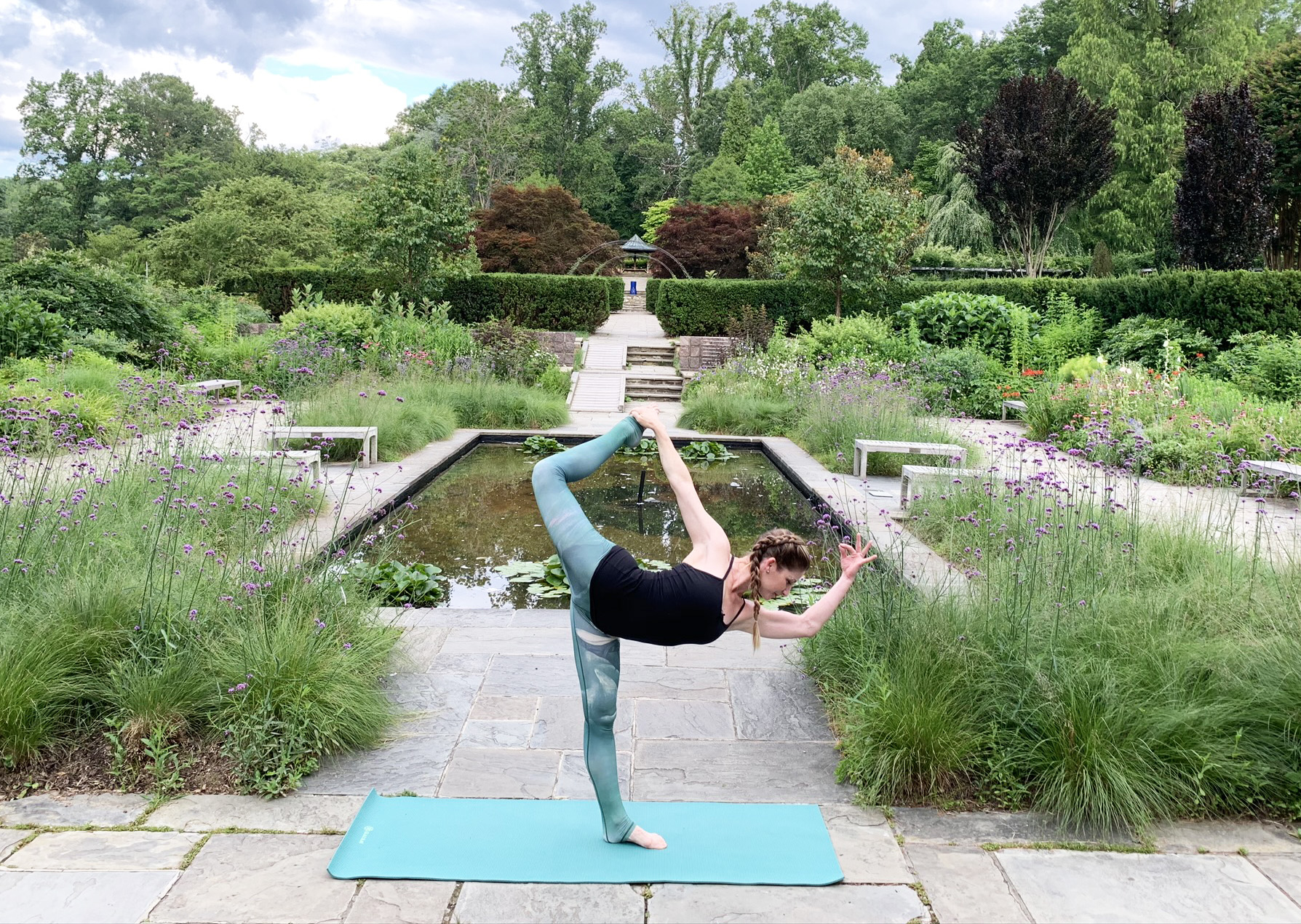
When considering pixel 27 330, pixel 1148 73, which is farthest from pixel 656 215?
pixel 27 330

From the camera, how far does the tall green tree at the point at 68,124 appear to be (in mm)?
43000

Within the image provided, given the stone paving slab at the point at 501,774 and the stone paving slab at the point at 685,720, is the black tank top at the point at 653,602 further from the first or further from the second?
the stone paving slab at the point at 685,720

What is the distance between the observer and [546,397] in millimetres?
12375

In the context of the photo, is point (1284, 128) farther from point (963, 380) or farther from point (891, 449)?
point (891, 449)

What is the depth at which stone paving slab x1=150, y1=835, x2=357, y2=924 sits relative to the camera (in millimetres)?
2283

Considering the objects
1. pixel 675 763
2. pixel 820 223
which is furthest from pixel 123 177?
pixel 675 763

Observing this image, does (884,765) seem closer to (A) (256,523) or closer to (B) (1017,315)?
(A) (256,523)

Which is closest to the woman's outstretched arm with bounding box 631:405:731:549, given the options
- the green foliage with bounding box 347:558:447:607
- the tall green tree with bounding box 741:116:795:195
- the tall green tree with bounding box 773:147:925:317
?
the green foliage with bounding box 347:558:447:607

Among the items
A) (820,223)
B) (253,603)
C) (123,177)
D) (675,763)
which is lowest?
(675,763)

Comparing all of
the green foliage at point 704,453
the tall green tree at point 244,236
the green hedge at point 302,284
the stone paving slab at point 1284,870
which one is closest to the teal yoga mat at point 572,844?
the stone paving slab at point 1284,870

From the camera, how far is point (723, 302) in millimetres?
19656

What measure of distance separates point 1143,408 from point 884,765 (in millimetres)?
7872

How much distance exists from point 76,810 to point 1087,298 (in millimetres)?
16454

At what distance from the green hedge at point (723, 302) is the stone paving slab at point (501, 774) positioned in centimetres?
1620
